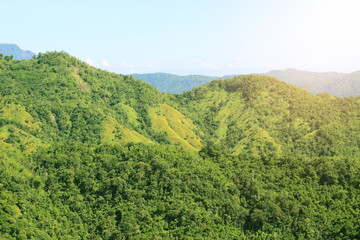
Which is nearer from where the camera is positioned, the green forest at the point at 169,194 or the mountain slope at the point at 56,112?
the green forest at the point at 169,194

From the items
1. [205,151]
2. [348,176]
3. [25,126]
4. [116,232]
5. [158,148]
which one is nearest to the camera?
[116,232]

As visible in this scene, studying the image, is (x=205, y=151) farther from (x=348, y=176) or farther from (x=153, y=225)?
(x=348, y=176)

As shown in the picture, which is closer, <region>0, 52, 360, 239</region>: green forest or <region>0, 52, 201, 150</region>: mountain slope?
<region>0, 52, 360, 239</region>: green forest

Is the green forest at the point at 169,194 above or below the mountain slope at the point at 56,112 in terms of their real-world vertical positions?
below

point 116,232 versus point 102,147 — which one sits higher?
point 102,147

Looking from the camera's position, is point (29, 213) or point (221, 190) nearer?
point (29, 213)

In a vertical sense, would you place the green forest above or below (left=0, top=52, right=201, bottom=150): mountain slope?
below

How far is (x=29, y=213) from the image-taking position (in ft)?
251

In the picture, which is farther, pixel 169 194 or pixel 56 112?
pixel 56 112

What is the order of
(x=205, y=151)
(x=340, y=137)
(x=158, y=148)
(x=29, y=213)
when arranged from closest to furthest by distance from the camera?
(x=29, y=213) < (x=158, y=148) < (x=205, y=151) < (x=340, y=137)

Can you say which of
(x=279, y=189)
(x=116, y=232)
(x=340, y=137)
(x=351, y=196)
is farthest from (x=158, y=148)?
(x=340, y=137)

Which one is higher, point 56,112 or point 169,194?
point 56,112

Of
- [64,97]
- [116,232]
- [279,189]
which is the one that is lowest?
[116,232]

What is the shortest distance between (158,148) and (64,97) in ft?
342
